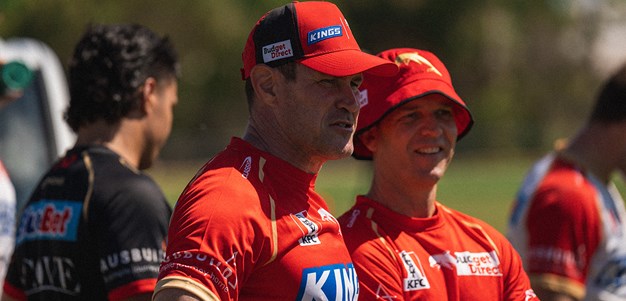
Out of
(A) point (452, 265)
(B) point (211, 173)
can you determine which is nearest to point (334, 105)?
(B) point (211, 173)

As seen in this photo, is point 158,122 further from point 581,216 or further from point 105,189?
point 581,216

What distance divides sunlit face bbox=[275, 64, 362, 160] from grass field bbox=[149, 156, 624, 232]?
598 inches

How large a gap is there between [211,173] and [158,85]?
1.45m

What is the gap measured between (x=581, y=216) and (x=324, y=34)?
2221mm

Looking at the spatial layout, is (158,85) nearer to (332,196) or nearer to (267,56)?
(267,56)

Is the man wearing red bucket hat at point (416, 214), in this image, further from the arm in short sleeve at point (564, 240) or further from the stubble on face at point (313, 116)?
the arm in short sleeve at point (564, 240)

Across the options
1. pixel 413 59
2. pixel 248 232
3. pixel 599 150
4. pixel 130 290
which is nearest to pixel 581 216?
pixel 599 150

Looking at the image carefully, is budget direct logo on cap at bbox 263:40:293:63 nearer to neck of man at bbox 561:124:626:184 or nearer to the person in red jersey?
the person in red jersey

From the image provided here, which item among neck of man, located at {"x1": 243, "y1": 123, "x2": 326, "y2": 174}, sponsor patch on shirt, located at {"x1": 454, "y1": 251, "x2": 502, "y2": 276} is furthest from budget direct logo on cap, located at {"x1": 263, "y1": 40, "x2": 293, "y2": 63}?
sponsor patch on shirt, located at {"x1": 454, "y1": 251, "x2": 502, "y2": 276}

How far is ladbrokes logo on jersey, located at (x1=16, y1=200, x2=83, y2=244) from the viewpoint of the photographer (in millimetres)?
4070

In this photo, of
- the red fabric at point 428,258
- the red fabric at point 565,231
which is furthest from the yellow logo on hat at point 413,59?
the red fabric at point 565,231

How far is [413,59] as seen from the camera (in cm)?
427

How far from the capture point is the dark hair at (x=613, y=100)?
5.34m

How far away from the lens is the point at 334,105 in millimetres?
3398
